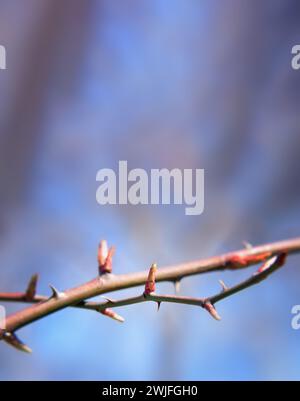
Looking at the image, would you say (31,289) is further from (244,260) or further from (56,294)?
(244,260)

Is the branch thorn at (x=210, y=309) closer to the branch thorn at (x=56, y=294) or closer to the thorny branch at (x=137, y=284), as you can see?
the thorny branch at (x=137, y=284)

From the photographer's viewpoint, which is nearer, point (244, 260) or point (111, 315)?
point (244, 260)

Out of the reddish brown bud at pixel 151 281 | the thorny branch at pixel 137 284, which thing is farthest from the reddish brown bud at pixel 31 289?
the reddish brown bud at pixel 151 281

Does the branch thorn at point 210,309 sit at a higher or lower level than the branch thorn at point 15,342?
higher

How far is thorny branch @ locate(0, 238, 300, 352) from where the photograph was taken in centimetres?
39

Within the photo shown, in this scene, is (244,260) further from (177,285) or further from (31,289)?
(31,289)

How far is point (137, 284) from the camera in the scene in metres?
0.44

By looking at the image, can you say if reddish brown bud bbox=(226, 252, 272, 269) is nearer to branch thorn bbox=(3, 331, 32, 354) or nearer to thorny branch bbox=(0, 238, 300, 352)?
thorny branch bbox=(0, 238, 300, 352)

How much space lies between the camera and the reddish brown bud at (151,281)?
1.41 feet

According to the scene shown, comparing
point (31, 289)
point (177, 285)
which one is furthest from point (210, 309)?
point (31, 289)

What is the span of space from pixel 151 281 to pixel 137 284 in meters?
0.01
